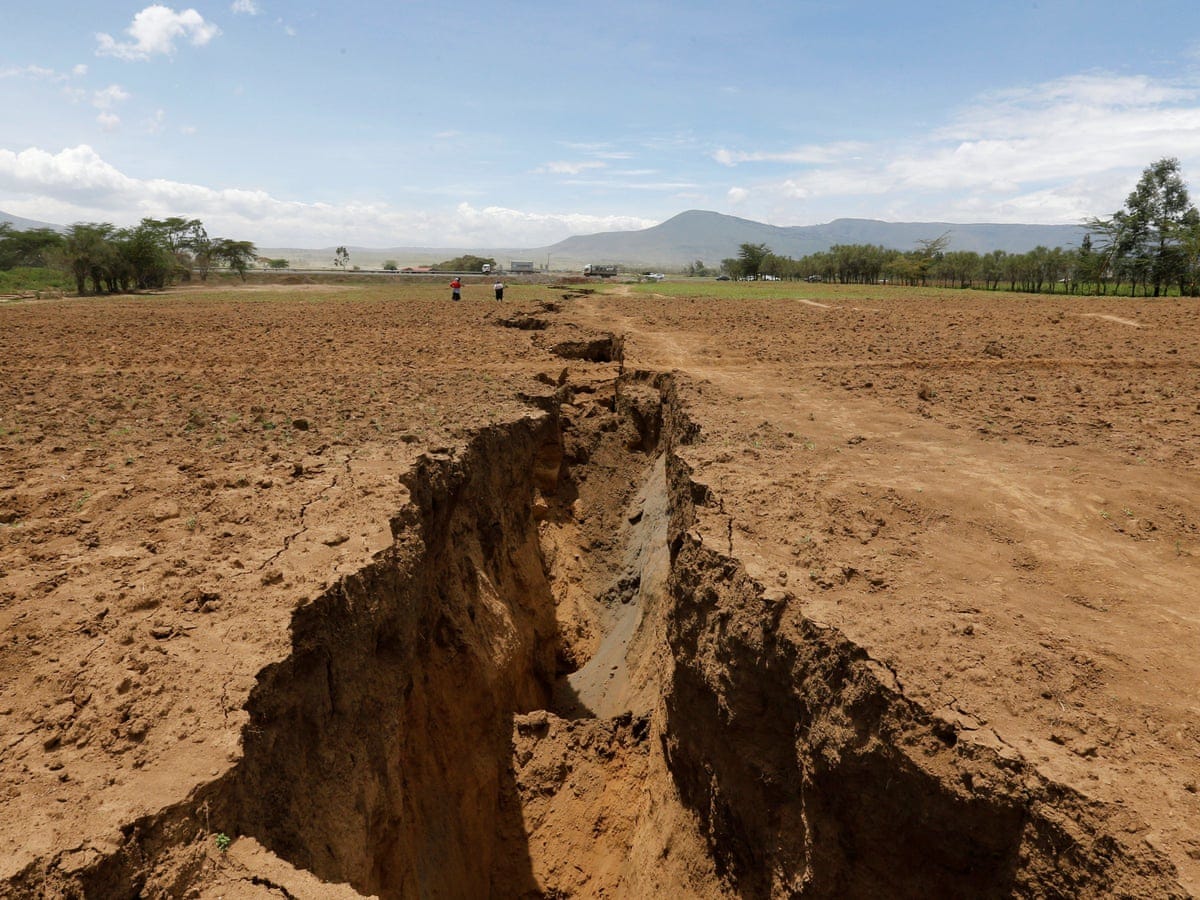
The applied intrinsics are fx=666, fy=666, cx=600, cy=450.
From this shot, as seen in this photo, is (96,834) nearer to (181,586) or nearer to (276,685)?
(276,685)

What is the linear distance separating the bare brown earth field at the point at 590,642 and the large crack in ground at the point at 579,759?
0.03 metres

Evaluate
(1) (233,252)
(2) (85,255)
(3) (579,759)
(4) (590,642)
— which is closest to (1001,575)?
(3) (579,759)

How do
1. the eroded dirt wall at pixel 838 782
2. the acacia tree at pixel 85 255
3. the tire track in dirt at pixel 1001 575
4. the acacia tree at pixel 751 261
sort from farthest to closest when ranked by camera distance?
the acacia tree at pixel 751 261 < the acacia tree at pixel 85 255 < the tire track in dirt at pixel 1001 575 < the eroded dirt wall at pixel 838 782

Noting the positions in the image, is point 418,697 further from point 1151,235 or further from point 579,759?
point 1151,235

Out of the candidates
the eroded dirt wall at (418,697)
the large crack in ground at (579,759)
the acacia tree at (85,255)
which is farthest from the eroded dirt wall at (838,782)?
the acacia tree at (85,255)

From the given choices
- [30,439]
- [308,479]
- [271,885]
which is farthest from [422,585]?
[30,439]

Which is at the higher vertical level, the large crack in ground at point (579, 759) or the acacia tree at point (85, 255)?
the acacia tree at point (85, 255)

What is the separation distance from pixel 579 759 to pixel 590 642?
3.61 meters

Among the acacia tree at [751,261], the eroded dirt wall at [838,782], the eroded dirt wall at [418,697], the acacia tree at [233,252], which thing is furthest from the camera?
the acacia tree at [751,261]

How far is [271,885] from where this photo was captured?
3.60 meters

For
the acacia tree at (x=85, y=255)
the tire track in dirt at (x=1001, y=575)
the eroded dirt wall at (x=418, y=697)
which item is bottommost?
the eroded dirt wall at (x=418, y=697)

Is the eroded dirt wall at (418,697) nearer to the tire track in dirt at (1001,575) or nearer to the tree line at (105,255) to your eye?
the tire track in dirt at (1001,575)

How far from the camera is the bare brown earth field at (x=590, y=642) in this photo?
3842mm

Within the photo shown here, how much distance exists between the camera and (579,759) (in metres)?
8.70
